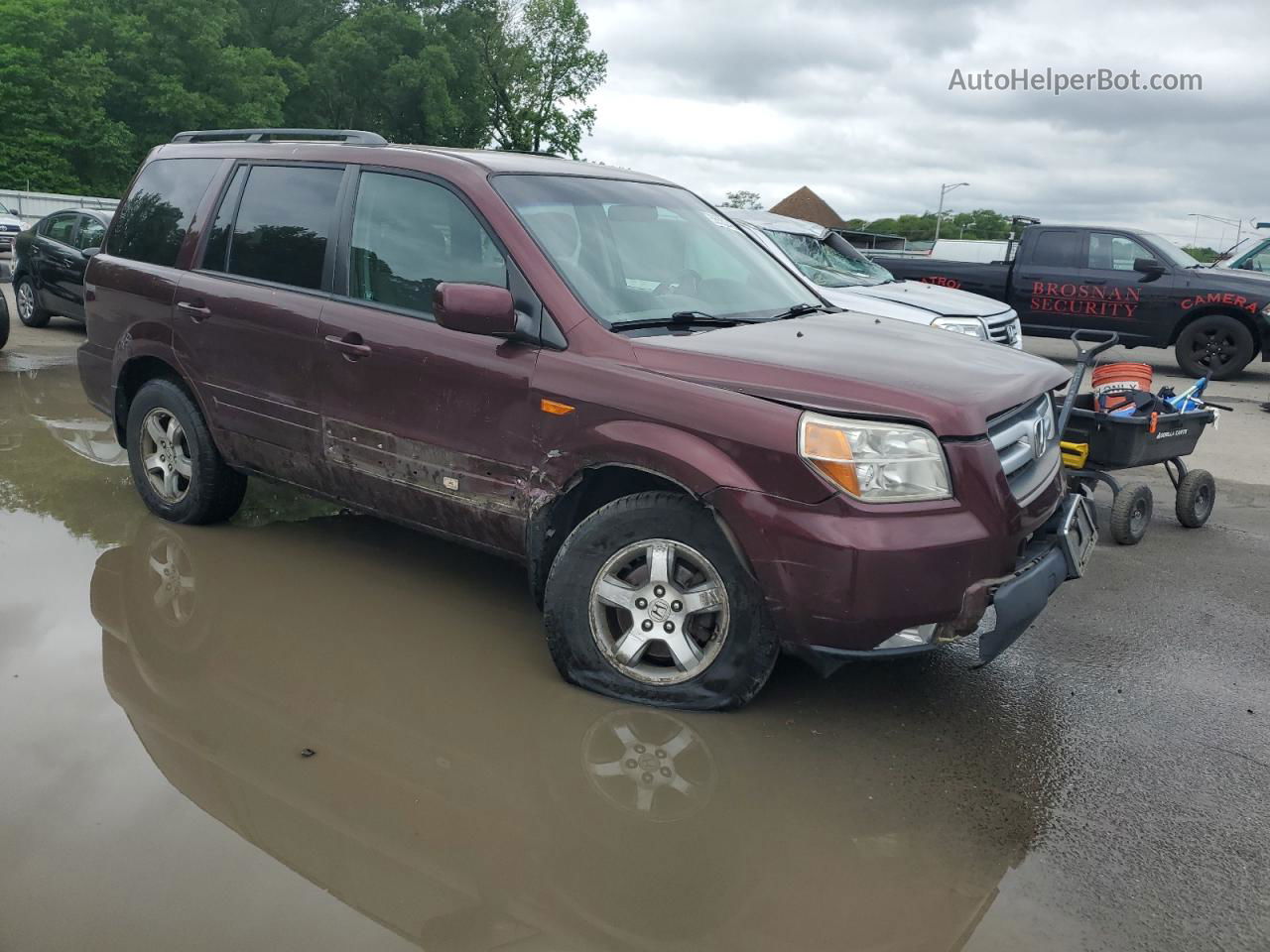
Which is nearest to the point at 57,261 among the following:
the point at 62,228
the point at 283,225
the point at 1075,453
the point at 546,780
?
the point at 62,228

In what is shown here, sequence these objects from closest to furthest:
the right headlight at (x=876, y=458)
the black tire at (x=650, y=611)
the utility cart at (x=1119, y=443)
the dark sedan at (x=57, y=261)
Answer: the right headlight at (x=876, y=458) → the black tire at (x=650, y=611) → the utility cart at (x=1119, y=443) → the dark sedan at (x=57, y=261)

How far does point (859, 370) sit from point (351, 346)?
6.82 feet

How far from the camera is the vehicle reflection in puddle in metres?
2.75

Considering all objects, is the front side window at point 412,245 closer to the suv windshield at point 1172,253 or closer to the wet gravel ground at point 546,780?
the wet gravel ground at point 546,780

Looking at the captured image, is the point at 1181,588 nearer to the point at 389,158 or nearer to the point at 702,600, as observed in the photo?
the point at 702,600

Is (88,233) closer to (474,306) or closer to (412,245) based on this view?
(412,245)

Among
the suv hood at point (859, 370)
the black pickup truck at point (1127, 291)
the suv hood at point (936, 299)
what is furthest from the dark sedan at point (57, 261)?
the suv hood at point (859, 370)

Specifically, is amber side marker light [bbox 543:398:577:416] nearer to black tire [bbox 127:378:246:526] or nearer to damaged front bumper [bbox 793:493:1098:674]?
damaged front bumper [bbox 793:493:1098:674]

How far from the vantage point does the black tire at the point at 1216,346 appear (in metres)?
13.0

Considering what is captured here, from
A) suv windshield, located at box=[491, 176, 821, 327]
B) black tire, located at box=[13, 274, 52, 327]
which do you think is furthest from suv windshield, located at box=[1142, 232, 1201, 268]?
black tire, located at box=[13, 274, 52, 327]

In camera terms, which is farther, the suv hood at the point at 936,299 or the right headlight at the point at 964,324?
the suv hood at the point at 936,299

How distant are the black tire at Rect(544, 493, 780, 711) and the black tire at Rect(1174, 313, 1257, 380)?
37.7ft

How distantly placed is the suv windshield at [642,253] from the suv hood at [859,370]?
282mm

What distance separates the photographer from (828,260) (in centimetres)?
1093
